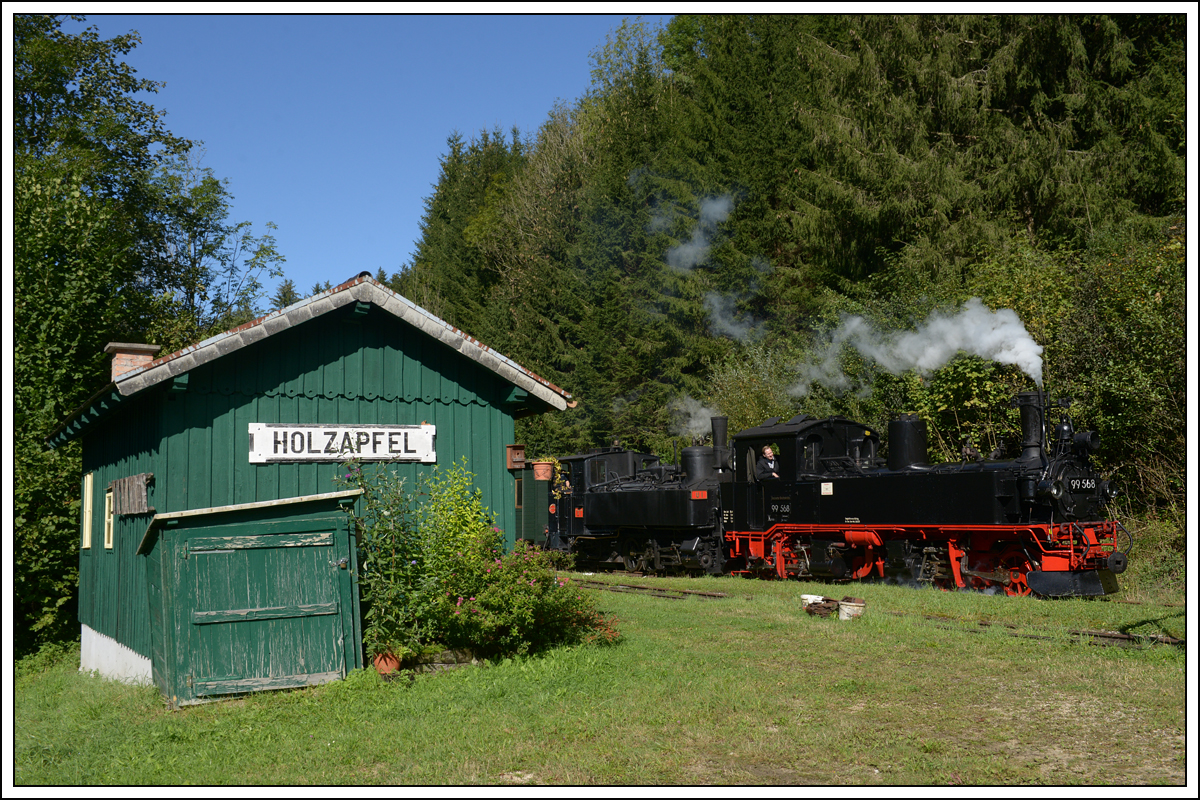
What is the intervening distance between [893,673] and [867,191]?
19.7m

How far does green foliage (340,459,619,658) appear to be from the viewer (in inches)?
329

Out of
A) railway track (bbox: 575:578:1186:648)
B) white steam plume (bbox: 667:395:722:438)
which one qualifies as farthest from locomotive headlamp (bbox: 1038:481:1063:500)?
white steam plume (bbox: 667:395:722:438)

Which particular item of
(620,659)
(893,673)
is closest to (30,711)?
(620,659)

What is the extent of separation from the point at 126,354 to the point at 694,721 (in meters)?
7.57

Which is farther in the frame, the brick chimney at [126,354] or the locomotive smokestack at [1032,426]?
the locomotive smokestack at [1032,426]

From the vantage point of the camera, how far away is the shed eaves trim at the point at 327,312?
823cm

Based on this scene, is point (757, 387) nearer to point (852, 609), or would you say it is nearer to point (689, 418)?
point (689, 418)

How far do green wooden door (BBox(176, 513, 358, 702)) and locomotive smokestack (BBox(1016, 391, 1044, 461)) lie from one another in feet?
33.0

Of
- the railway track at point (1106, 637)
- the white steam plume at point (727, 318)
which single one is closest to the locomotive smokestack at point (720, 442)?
the railway track at point (1106, 637)

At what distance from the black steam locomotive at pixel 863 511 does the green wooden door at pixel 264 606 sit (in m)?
9.72

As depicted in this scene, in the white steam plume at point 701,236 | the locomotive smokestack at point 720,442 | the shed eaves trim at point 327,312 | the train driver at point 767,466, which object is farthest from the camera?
the white steam plume at point 701,236

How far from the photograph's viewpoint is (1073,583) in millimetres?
12992

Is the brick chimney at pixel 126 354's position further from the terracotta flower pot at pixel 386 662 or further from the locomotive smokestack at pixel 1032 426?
the locomotive smokestack at pixel 1032 426

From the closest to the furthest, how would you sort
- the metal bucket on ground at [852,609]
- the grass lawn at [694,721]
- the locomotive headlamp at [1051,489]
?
the grass lawn at [694,721] < the metal bucket on ground at [852,609] < the locomotive headlamp at [1051,489]
